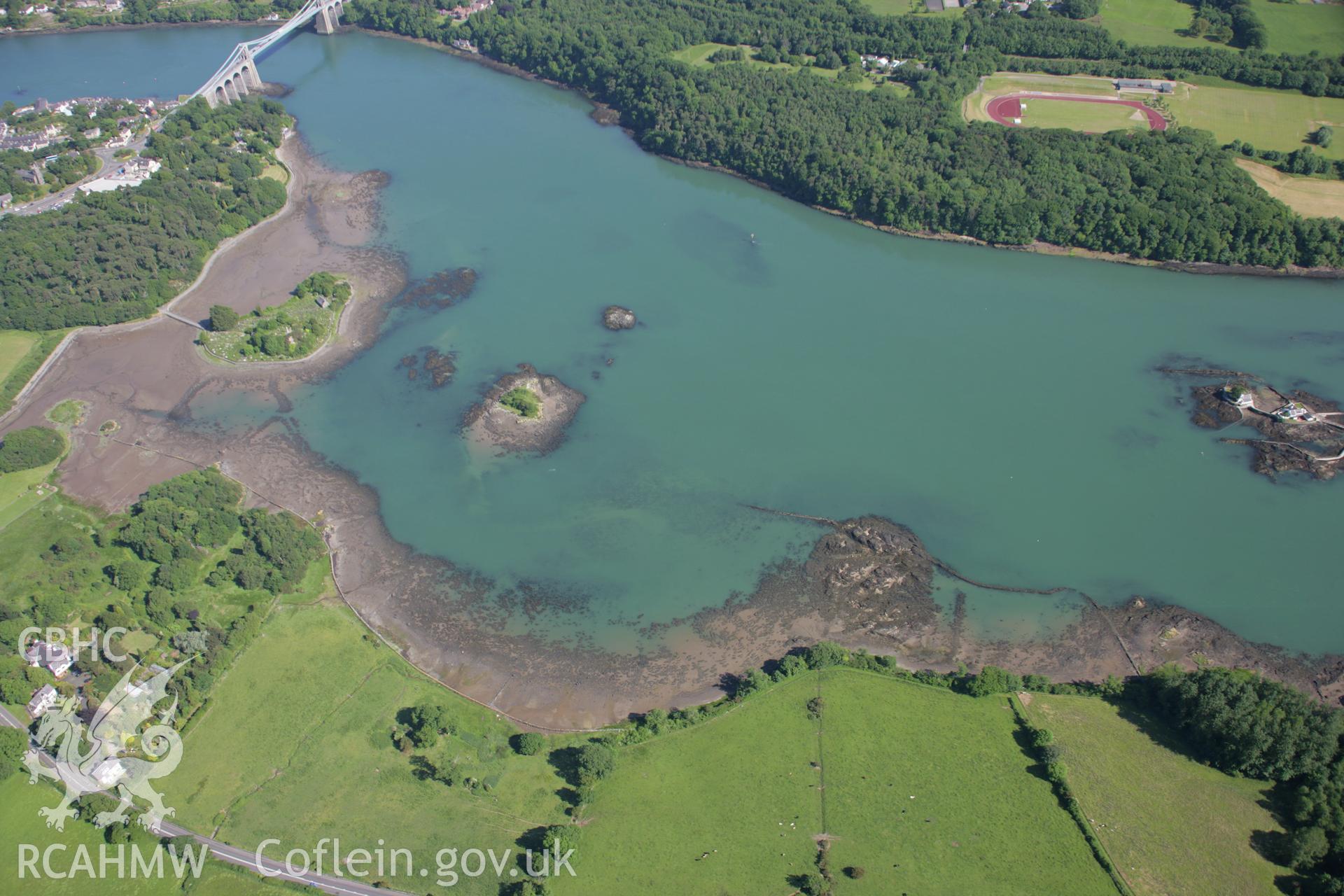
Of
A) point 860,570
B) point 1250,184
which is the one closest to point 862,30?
point 1250,184

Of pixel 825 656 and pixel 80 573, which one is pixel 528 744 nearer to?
pixel 825 656

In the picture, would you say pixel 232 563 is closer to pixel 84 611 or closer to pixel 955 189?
pixel 84 611

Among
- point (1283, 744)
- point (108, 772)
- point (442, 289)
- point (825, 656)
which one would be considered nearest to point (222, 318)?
point (442, 289)

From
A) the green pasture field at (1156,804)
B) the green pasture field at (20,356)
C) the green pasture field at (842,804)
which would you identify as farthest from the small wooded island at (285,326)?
the green pasture field at (1156,804)

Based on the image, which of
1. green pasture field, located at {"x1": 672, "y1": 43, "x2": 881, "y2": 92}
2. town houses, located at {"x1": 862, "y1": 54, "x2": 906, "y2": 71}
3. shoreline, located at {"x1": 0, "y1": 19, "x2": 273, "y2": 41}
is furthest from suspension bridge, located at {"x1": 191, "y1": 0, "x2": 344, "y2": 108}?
town houses, located at {"x1": 862, "y1": 54, "x2": 906, "y2": 71}

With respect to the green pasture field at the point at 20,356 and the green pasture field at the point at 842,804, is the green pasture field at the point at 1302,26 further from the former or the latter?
the green pasture field at the point at 20,356
